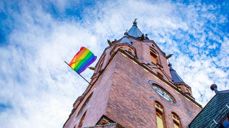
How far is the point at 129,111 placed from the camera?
14.0 m

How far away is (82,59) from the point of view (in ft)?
71.1

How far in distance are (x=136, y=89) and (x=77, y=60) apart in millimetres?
5997

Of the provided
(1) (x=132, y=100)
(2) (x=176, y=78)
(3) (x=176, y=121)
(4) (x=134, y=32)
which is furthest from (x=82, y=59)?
(4) (x=134, y=32)

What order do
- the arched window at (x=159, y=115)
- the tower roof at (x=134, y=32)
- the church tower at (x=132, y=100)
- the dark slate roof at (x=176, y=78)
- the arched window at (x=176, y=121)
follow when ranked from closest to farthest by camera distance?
the church tower at (x=132, y=100), the arched window at (x=159, y=115), the arched window at (x=176, y=121), the dark slate roof at (x=176, y=78), the tower roof at (x=134, y=32)

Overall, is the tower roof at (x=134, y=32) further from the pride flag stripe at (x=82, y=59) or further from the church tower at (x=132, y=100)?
the pride flag stripe at (x=82, y=59)

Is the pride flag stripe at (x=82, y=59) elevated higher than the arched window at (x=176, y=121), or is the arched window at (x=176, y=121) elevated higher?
the pride flag stripe at (x=82, y=59)

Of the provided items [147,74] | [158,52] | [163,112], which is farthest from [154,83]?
[158,52]

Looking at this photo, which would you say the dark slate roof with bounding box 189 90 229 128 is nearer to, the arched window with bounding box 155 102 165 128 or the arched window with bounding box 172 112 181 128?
the arched window with bounding box 172 112 181 128

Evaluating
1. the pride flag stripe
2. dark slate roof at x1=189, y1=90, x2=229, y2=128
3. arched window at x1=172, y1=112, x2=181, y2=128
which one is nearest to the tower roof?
the pride flag stripe

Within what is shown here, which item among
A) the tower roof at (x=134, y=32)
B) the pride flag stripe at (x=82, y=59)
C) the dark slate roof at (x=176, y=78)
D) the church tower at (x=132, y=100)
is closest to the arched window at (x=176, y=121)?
the church tower at (x=132, y=100)

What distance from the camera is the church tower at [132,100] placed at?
1349 cm

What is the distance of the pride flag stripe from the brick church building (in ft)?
4.08

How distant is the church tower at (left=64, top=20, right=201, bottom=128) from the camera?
13492 mm

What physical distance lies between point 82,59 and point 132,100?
23.7 feet
